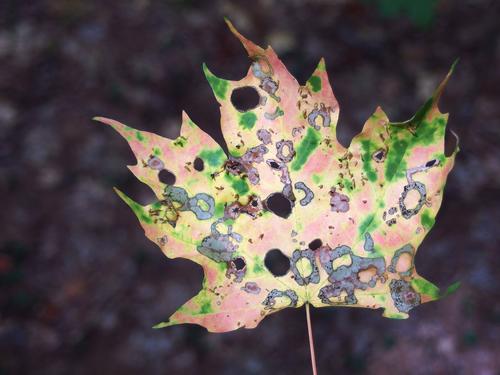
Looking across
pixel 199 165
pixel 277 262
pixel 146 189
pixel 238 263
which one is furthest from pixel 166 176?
pixel 199 165

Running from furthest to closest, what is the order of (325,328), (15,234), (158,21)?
(158,21)
(15,234)
(325,328)

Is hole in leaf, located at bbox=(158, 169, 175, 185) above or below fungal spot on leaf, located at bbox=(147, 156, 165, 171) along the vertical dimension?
below

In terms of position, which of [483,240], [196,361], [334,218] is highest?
[334,218]

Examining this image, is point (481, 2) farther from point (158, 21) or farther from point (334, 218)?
point (334, 218)

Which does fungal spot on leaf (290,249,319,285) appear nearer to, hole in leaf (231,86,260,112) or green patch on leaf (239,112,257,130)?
green patch on leaf (239,112,257,130)

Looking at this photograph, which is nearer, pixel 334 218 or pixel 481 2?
pixel 334 218

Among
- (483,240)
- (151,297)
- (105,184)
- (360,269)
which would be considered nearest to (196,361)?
(151,297)

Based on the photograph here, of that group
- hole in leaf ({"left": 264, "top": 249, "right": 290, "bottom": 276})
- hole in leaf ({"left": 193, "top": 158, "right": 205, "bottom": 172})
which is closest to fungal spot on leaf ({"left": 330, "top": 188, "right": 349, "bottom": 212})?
hole in leaf ({"left": 193, "top": 158, "right": 205, "bottom": 172})
